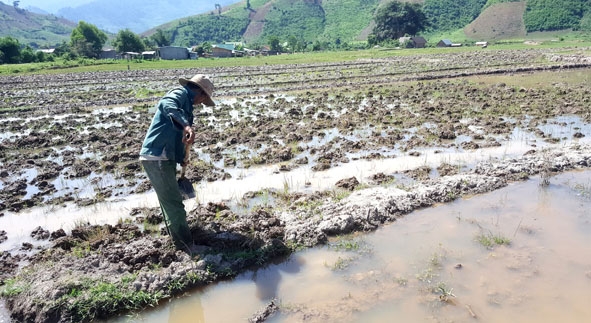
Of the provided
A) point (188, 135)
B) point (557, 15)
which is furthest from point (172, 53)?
point (557, 15)

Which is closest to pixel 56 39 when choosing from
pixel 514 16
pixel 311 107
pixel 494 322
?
pixel 514 16

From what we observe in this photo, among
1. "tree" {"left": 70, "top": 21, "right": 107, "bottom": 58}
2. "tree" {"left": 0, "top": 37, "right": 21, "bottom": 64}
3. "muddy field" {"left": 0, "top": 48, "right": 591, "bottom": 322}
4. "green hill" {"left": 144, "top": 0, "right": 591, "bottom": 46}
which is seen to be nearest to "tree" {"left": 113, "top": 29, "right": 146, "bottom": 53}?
"tree" {"left": 70, "top": 21, "right": 107, "bottom": 58}

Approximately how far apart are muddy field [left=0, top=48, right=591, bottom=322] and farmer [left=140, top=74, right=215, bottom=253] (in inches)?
14.3

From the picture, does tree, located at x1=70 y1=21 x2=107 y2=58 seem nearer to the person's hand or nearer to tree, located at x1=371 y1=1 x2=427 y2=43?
tree, located at x1=371 y1=1 x2=427 y2=43

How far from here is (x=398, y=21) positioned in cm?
8531

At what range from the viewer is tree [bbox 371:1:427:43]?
85.1 meters

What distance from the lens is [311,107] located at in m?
15.4

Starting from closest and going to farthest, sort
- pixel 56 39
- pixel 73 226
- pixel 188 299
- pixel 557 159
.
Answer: pixel 188 299
pixel 73 226
pixel 557 159
pixel 56 39

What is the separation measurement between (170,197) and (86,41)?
76796mm

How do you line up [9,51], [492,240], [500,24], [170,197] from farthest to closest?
[500,24] < [9,51] < [492,240] < [170,197]

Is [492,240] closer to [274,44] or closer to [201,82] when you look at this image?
[201,82]

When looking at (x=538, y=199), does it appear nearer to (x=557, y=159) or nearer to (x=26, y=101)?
(x=557, y=159)

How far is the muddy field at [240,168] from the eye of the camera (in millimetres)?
4879

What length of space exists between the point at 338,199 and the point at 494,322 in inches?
128
